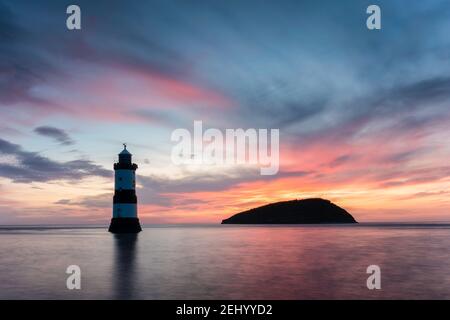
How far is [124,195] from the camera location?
4922cm

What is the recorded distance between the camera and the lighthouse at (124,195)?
4909 centimetres

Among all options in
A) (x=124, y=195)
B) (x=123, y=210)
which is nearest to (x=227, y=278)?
(x=124, y=195)

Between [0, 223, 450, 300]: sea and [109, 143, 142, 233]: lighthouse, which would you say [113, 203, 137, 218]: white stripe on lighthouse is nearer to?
[109, 143, 142, 233]: lighthouse

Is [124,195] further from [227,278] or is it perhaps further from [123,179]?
[227,278]

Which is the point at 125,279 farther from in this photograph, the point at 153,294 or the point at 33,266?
the point at 33,266

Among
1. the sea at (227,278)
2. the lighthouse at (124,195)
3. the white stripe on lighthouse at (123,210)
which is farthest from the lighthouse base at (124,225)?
the sea at (227,278)

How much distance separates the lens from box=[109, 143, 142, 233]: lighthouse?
1933 inches

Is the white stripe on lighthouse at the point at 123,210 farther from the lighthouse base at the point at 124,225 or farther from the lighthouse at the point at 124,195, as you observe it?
the lighthouse base at the point at 124,225

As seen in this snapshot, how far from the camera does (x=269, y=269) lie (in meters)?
27.9
